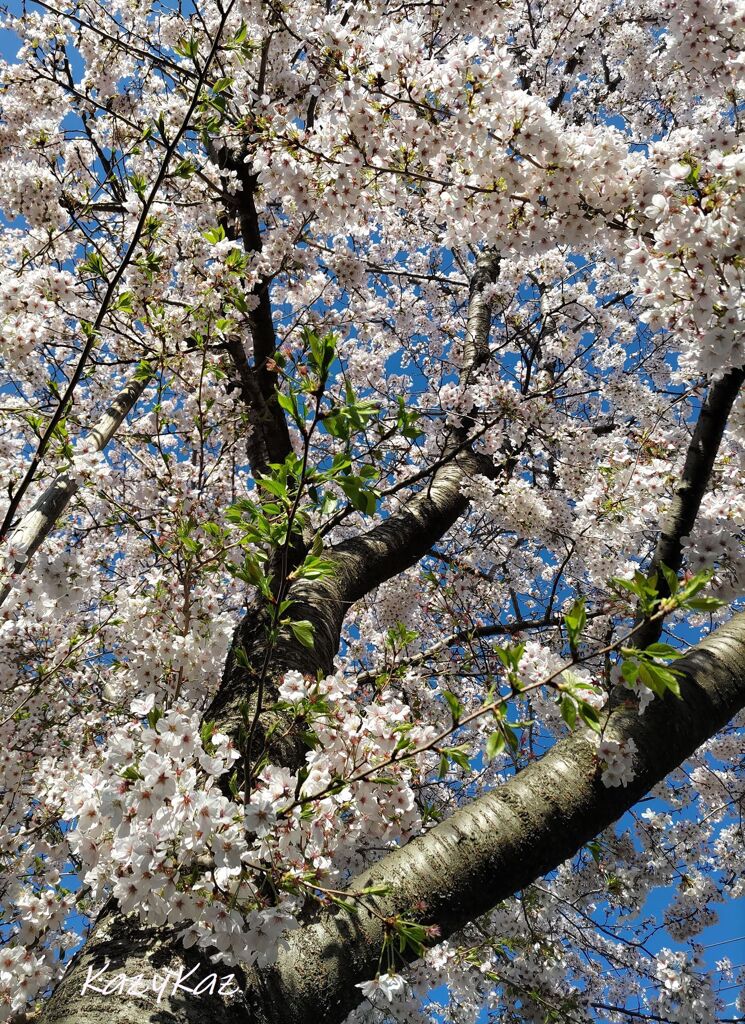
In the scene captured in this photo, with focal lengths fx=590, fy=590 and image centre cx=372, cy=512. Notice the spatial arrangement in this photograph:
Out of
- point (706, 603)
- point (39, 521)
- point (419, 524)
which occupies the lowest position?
point (706, 603)

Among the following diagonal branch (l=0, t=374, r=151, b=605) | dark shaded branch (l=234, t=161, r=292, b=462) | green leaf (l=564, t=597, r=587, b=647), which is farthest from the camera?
dark shaded branch (l=234, t=161, r=292, b=462)

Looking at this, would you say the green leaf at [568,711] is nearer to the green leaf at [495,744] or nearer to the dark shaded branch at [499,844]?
the green leaf at [495,744]

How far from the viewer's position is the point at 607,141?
7.52 feet

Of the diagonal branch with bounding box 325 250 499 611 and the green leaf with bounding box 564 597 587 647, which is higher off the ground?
the diagonal branch with bounding box 325 250 499 611

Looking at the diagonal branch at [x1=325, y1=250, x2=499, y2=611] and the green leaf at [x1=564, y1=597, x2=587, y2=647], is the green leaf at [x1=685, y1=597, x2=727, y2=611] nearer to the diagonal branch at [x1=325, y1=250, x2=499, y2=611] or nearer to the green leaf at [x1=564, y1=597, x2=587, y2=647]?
the green leaf at [x1=564, y1=597, x2=587, y2=647]

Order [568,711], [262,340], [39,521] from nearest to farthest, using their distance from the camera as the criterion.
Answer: [568,711]
[39,521]
[262,340]

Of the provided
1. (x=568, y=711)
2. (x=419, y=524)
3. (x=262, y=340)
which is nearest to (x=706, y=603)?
(x=568, y=711)

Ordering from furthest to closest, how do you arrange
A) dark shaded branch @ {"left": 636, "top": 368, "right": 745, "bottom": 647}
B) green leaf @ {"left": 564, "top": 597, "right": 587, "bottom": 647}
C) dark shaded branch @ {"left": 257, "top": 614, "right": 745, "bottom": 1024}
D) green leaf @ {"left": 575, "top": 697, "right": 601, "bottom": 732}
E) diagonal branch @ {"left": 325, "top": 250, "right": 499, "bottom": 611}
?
diagonal branch @ {"left": 325, "top": 250, "right": 499, "bottom": 611}, dark shaded branch @ {"left": 636, "top": 368, "right": 745, "bottom": 647}, dark shaded branch @ {"left": 257, "top": 614, "right": 745, "bottom": 1024}, green leaf @ {"left": 564, "top": 597, "right": 587, "bottom": 647}, green leaf @ {"left": 575, "top": 697, "right": 601, "bottom": 732}

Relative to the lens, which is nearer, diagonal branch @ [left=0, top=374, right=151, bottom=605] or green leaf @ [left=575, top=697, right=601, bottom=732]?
green leaf @ [left=575, top=697, right=601, bottom=732]

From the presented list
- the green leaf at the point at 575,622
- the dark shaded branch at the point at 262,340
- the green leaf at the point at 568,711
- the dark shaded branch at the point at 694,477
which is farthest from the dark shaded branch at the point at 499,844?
the dark shaded branch at the point at 262,340

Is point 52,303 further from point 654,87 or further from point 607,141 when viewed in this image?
point 654,87

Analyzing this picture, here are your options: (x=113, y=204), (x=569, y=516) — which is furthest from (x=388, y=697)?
(x=113, y=204)

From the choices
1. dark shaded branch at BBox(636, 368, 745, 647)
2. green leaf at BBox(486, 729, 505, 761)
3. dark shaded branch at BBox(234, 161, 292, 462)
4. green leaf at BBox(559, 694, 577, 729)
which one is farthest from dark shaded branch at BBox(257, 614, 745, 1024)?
dark shaded branch at BBox(234, 161, 292, 462)
